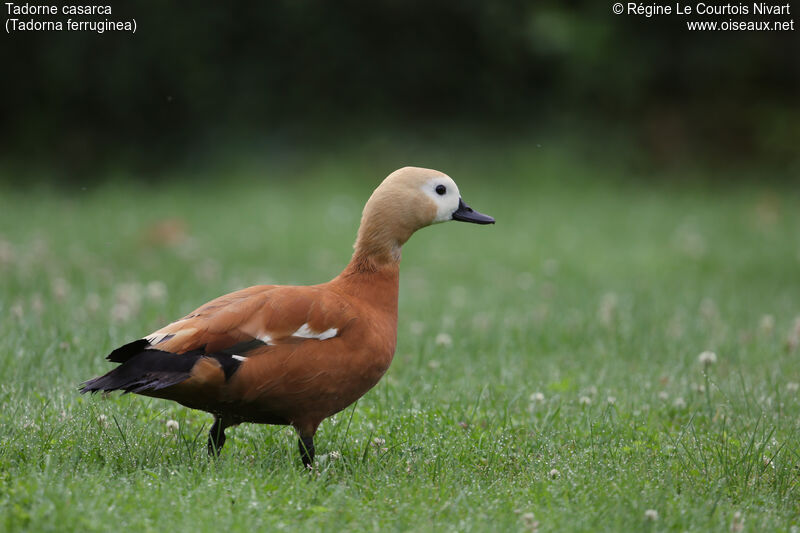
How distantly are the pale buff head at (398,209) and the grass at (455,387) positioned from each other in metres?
0.81

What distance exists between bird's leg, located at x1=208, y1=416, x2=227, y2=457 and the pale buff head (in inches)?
37.3

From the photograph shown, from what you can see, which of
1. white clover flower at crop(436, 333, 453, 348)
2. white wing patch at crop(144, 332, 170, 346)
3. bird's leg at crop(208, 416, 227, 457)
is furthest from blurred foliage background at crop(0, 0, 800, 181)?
white wing patch at crop(144, 332, 170, 346)

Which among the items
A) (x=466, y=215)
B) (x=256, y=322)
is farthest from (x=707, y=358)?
(x=256, y=322)

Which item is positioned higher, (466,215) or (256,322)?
(466,215)

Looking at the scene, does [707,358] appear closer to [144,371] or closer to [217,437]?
[217,437]

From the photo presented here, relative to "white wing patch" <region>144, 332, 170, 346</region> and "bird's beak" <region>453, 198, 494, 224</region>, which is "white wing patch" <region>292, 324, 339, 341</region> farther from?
"bird's beak" <region>453, 198, 494, 224</region>

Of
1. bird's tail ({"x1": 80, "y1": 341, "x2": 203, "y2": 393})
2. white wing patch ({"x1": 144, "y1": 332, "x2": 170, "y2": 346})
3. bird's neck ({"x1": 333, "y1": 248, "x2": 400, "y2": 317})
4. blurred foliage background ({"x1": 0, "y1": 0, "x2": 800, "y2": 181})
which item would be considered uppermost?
blurred foliage background ({"x1": 0, "y1": 0, "x2": 800, "y2": 181})

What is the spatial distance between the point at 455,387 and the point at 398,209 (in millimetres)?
1280

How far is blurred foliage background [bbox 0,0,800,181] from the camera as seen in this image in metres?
14.6

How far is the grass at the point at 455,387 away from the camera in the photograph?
10.1 ft

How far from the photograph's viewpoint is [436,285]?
26.6 ft

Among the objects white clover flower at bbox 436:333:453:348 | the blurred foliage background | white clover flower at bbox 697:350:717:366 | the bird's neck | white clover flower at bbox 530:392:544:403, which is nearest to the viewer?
the bird's neck

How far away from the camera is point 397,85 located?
15.8 m

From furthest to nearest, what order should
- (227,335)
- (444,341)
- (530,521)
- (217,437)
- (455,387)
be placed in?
(444,341) < (455,387) < (217,437) < (227,335) < (530,521)
